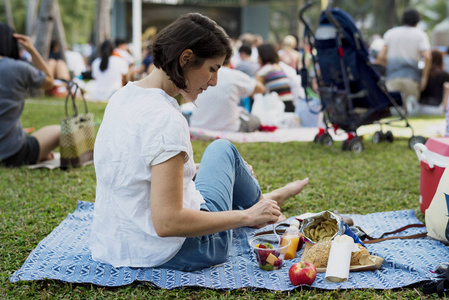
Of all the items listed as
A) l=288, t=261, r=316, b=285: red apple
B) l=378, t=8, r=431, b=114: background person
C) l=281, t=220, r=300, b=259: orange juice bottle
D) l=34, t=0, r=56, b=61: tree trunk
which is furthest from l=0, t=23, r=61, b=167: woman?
l=34, t=0, r=56, b=61: tree trunk

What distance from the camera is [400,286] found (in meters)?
2.50

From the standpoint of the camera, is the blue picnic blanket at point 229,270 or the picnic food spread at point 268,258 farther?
the picnic food spread at point 268,258

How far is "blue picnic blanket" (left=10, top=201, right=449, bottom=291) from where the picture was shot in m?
2.51

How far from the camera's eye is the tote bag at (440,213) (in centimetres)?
287

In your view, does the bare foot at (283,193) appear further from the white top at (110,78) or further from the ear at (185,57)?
the white top at (110,78)

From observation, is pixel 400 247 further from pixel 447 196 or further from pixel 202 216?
Result: pixel 202 216

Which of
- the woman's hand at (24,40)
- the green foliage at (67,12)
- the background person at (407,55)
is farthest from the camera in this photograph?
the green foliage at (67,12)

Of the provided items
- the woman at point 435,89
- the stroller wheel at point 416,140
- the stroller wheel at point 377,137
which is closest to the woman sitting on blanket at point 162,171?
the stroller wheel at point 416,140

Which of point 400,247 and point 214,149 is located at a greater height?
point 214,149

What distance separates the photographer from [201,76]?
7.30 feet

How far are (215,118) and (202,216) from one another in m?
4.94

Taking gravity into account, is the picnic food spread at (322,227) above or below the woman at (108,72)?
above

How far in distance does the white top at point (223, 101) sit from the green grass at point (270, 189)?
0.54m

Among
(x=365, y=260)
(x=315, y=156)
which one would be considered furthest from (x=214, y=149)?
(x=315, y=156)
